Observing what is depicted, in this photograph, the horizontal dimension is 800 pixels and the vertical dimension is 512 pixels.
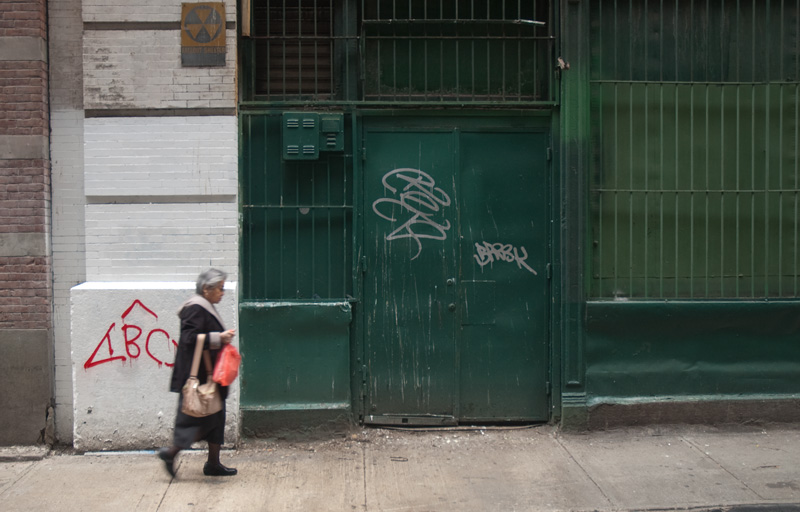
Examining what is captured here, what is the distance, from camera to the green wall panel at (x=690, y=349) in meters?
6.18

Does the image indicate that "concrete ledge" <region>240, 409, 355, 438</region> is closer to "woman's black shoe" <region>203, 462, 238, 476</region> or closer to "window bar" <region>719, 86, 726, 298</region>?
"woman's black shoe" <region>203, 462, 238, 476</region>

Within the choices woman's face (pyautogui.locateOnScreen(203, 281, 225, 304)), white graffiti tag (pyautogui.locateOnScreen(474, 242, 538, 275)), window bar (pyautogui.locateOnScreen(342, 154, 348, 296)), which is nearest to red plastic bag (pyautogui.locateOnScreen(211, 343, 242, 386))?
woman's face (pyautogui.locateOnScreen(203, 281, 225, 304))

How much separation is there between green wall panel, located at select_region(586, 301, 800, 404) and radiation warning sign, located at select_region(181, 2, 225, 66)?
3.77 m

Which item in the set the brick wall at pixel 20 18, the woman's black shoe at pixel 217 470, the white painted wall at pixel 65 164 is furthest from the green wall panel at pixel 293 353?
the brick wall at pixel 20 18

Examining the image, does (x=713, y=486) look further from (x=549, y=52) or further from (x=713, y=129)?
(x=549, y=52)

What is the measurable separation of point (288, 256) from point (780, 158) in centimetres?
429

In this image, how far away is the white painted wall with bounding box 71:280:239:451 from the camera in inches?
228

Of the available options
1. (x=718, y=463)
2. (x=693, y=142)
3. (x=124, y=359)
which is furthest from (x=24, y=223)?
(x=718, y=463)

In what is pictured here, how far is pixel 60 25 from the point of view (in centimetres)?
598

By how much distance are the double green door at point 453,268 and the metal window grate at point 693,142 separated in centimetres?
68

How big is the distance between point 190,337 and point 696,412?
4.22 meters

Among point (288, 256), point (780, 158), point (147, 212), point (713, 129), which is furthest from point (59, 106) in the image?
point (780, 158)

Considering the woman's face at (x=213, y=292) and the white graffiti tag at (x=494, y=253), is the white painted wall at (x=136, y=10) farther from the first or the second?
the white graffiti tag at (x=494, y=253)

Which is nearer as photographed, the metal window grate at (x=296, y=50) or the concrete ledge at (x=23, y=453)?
the concrete ledge at (x=23, y=453)
